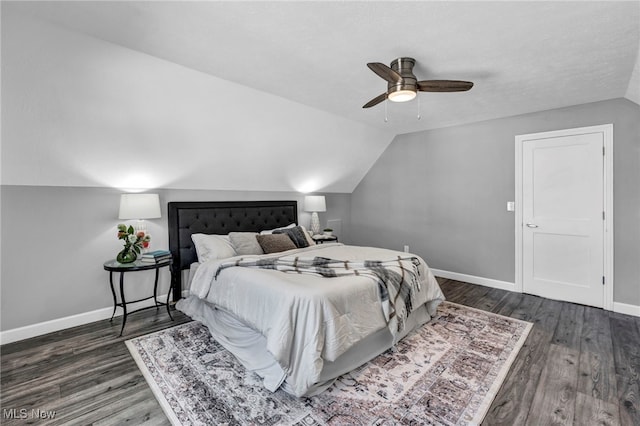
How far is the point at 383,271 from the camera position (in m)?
2.62

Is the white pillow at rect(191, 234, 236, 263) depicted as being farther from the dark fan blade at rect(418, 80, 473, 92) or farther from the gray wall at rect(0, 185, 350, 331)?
the dark fan blade at rect(418, 80, 473, 92)

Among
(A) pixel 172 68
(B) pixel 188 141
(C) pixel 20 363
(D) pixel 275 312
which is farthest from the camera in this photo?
(B) pixel 188 141

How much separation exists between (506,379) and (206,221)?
3480 millimetres

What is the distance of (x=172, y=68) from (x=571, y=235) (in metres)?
4.86

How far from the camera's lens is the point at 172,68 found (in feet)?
8.80

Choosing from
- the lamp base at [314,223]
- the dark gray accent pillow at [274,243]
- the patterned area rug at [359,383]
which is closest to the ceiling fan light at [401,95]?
the dark gray accent pillow at [274,243]

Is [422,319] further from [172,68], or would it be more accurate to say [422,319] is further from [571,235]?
[172,68]

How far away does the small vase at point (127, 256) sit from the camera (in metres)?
2.96

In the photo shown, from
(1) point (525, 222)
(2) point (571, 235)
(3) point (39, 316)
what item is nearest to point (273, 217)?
(3) point (39, 316)

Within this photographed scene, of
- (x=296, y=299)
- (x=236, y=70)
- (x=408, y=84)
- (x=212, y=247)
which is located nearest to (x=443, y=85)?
(x=408, y=84)

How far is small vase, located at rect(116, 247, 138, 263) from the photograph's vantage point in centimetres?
296

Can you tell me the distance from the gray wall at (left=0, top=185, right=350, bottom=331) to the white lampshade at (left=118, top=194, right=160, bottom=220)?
1.07 ft

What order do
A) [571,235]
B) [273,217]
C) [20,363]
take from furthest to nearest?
[273,217]
[571,235]
[20,363]

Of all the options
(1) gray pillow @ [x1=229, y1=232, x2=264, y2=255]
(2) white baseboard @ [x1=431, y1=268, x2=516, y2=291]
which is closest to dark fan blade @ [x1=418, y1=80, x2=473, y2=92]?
(1) gray pillow @ [x1=229, y1=232, x2=264, y2=255]
